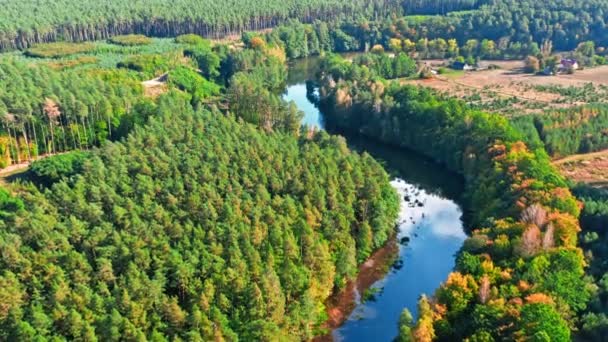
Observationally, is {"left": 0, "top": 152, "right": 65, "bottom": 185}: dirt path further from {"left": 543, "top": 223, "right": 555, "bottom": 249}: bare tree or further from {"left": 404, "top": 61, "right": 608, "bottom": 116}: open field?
{"left": 404, "top": 61, "right": 608, "bottom": 116}: open field

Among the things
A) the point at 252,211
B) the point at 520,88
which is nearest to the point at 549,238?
the point at 252,211

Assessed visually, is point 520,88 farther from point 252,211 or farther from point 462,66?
point 252,211

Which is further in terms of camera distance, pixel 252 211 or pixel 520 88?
pixel 520 88

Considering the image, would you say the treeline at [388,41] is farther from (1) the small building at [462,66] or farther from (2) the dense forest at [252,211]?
→ (2) the dense forest at [252,211]

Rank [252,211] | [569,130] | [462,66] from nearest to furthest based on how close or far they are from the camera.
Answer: [252,211] < [569,130] < [462,66]

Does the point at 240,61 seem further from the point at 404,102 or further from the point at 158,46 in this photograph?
the point at 404,102

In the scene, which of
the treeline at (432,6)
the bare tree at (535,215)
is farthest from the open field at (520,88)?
the treeline at (432,6)

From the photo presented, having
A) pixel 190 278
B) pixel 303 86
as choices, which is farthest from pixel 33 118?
pixel 303 86
